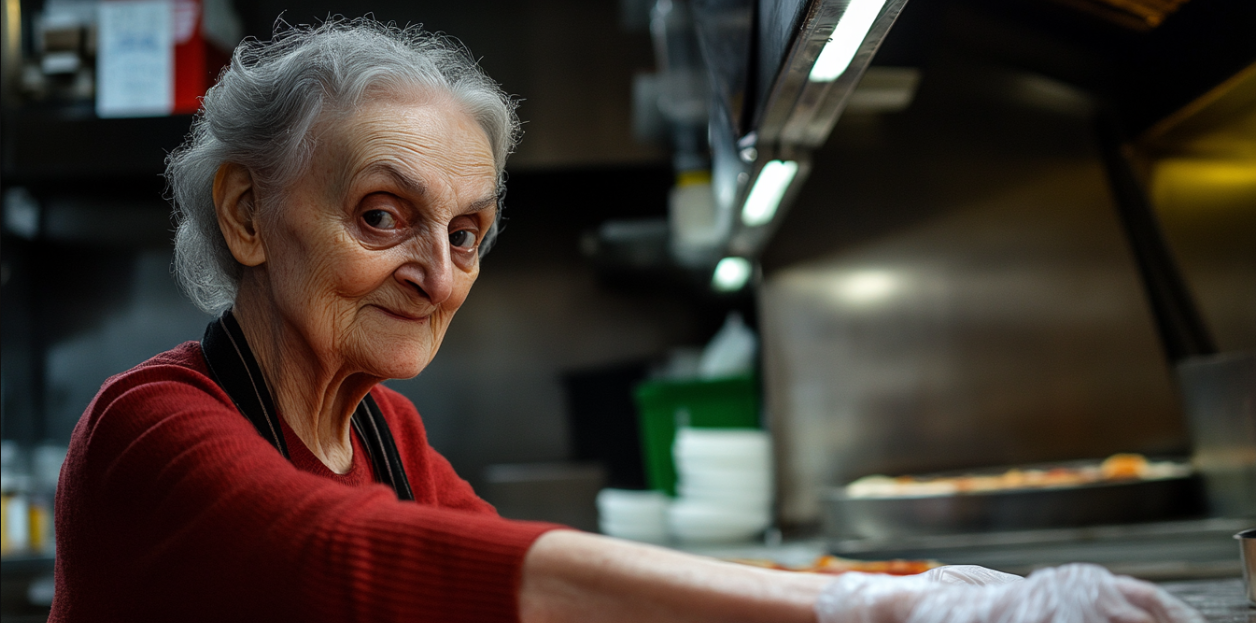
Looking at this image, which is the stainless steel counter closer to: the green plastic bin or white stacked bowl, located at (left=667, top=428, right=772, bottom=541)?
white stacked bowl, located at (left=667, top=428, right=772, bottom=541)

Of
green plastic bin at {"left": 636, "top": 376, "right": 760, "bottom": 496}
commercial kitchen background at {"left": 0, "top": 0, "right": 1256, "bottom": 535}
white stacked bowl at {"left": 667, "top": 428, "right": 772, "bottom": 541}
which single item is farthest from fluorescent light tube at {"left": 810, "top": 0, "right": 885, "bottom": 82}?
green plastic bin at {"left": 636, "top": 376, "right": 760, "bottom": 496}

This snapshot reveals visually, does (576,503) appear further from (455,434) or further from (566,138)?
(566,138)

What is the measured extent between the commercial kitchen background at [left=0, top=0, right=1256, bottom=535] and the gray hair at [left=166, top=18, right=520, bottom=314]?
5.07 ft

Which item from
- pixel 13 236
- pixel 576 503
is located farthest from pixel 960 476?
pixel 13 236

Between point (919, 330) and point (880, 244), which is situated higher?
point (880, 244)

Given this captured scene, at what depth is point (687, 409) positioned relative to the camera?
106 inches

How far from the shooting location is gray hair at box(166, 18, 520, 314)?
0.81m

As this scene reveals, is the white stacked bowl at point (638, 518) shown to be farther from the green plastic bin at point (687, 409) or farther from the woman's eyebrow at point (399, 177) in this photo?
the woman's eyebrow at point (399, 177)

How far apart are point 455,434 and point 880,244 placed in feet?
5.52

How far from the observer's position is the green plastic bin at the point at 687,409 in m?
2.70

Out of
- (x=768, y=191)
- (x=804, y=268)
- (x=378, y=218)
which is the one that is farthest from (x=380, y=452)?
(x=804, y=268)

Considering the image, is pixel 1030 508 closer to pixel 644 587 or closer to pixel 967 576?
pixel 967 576

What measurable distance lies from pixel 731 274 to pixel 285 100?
2.06 meters

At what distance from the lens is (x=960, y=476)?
261 cm
